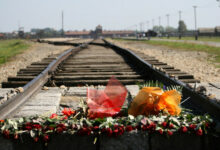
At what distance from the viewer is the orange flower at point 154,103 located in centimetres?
249

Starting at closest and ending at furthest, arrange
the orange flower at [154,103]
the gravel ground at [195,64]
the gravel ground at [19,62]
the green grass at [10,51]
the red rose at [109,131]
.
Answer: the red rose at [109,131], the orange flower at [154,103], the gravel ground at [195,64], the gravel ground at [19,62], the green grass at [10,51]

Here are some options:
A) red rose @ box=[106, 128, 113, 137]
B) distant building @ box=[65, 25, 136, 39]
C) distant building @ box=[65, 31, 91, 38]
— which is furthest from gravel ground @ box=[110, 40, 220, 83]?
distant building @ box=[65, 31, 91, 38]

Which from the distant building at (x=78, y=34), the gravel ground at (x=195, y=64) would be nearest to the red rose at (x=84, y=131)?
the gravel ground at (x=195, y=64)

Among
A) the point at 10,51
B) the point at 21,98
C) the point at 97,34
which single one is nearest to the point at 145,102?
the point at 21,98

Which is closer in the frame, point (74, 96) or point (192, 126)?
point (192, 126)

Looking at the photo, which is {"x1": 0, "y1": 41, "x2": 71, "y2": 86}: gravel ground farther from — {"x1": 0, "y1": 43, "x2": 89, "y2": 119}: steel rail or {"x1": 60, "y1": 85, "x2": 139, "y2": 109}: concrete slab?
{"x1": 60, "y1": 85, "x2": 139, "y2": 109}: concrete slab

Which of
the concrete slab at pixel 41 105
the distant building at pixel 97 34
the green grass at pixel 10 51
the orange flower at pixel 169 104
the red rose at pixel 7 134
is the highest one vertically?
the distant building at pixel 97 34

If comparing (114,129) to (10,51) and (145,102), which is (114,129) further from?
(10,51)

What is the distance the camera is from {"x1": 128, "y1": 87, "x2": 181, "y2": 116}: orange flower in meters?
2.49

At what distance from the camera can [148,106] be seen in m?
2.50

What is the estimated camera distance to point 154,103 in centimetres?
248

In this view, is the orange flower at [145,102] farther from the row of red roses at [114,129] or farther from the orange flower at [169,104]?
the row of red roses at [114,129]

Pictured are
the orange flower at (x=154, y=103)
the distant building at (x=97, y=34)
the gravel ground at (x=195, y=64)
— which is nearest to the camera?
the orange flower at (x=154, y=103)

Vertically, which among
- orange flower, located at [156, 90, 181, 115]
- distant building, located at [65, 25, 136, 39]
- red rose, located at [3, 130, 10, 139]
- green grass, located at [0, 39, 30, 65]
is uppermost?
distant building, located at [65, 25, 136, 39]
